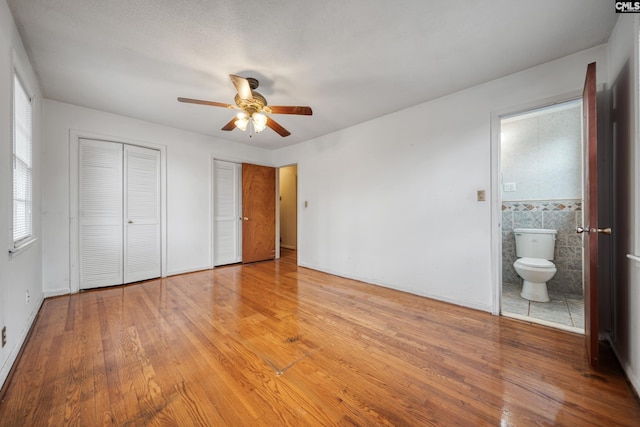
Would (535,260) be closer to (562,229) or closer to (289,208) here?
(562,229)

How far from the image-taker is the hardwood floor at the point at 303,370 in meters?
1.23

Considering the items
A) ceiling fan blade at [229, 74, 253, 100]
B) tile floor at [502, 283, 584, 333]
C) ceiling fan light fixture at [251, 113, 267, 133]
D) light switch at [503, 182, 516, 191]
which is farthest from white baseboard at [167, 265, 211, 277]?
light switch at [503, 182, 516, 191]

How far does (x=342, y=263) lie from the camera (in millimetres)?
3883

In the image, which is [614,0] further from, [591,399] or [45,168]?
[45,168]

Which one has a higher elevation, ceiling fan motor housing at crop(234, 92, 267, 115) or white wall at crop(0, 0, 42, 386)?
ceiling fan motor housing at crop(234, 92, 267, 115)

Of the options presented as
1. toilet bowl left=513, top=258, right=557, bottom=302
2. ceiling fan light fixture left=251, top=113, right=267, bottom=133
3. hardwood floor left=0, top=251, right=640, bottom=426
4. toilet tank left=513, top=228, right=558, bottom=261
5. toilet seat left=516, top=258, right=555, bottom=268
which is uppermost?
ceiling fan light fixture left=251, top=113, right=267, bottom=133

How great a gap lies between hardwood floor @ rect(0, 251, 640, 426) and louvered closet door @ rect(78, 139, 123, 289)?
0.64 metres

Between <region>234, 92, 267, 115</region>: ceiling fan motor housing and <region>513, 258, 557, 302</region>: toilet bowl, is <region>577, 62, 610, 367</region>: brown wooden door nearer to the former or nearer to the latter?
<region>513, 258, 557, 302</region>: toilet bowl

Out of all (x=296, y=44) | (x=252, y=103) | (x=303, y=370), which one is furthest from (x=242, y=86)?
(x=303, y=370)

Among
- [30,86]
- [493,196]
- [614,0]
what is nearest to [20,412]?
[30,86]

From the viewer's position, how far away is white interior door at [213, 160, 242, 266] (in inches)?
175

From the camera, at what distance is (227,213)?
460cm

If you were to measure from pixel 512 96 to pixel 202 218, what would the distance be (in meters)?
4.61

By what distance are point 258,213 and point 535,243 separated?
4598 millimetres
